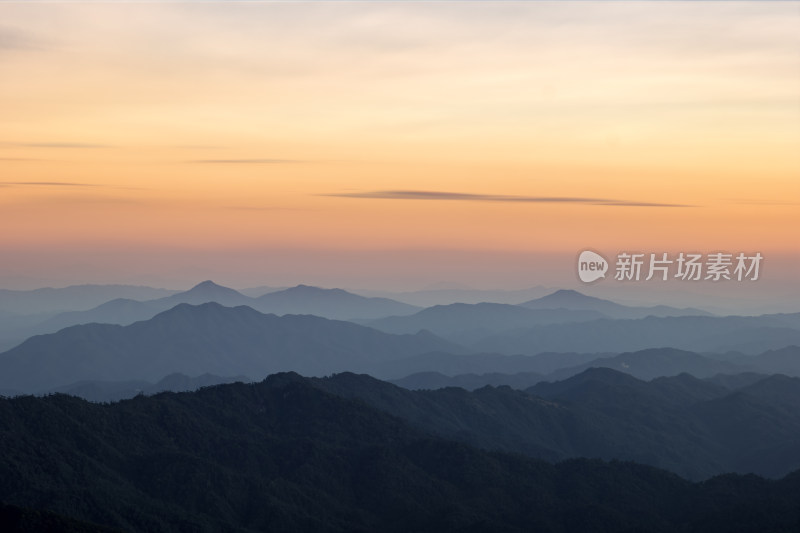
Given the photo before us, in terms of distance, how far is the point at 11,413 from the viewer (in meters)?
143

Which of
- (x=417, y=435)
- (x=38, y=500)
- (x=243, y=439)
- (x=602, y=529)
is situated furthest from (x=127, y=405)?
(x=602, y=529)

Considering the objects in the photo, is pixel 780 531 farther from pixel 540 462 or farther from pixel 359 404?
pixel 359 404

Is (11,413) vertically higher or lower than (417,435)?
higher

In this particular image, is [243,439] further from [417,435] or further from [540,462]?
[540,462]

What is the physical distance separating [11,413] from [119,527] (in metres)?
34.3

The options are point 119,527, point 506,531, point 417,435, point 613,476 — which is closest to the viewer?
point 119,527

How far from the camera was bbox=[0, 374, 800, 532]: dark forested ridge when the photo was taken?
431 ft

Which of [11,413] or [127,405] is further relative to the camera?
[127,405]

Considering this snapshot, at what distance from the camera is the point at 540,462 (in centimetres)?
17262

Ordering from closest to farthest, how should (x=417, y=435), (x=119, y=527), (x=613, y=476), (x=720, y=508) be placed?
(x=119, y=527), (x=720, y=508), (x=613, y=476), (x=417, y=435)

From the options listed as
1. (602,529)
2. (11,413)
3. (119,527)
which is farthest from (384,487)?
(11,413)

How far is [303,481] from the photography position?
507ft

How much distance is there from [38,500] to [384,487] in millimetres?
57015

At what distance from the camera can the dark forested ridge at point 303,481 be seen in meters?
132
